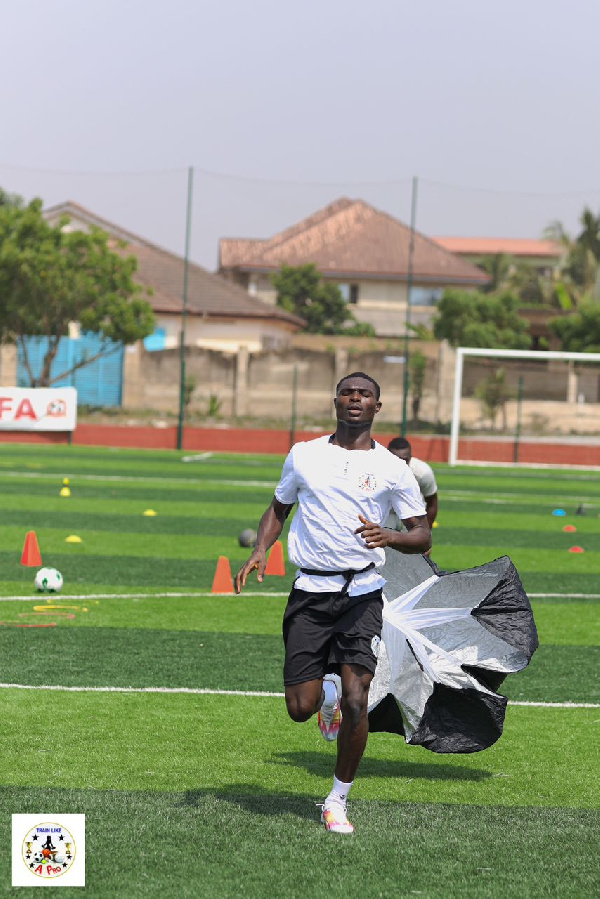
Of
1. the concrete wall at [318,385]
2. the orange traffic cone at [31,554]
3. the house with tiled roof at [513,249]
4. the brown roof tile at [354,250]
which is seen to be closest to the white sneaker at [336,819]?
the orange traffic cone at [31,554]

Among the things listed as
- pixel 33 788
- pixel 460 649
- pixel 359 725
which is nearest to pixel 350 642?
pixel 359 725

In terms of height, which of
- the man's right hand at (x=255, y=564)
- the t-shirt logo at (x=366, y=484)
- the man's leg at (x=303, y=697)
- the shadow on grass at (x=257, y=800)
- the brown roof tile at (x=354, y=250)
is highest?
the brown roof tile at (x=354, y=250)

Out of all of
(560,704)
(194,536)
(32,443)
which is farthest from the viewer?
(32,443)

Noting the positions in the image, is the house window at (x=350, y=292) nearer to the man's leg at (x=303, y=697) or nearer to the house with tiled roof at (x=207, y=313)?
the house with tiled roof at (x=207, y=313)

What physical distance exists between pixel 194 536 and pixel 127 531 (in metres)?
1.00

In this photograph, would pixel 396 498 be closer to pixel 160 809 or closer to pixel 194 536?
pixel 160 809

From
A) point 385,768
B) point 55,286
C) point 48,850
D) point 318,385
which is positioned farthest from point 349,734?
point 318,385

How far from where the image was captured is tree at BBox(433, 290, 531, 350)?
207 ft

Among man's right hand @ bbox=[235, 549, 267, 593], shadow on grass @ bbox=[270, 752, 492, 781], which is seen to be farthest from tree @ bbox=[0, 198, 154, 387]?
man's right hand @ bbox=[235, 549, 267, 593]

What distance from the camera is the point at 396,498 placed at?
6594mm

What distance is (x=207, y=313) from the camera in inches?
2485

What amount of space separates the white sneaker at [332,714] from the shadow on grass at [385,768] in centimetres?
53

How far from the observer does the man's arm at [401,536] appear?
20.5 feet

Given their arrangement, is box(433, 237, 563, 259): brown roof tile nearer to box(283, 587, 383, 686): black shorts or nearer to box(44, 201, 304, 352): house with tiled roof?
box(44, 201, 304, 352): house with tiled roof
